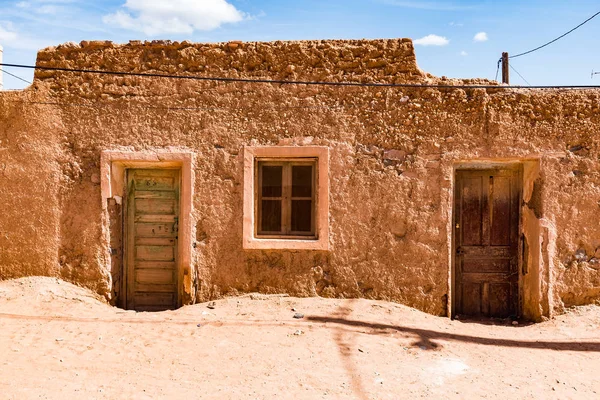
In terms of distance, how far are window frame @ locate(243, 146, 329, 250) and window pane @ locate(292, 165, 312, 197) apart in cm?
7

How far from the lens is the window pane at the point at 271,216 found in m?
5.69

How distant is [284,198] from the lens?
5672 millimetres

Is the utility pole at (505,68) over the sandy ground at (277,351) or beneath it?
over

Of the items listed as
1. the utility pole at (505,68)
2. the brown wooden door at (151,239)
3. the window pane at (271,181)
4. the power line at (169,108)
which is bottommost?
the brown wooden door at (151,239)

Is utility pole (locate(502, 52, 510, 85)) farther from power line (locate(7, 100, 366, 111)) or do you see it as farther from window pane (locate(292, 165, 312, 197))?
window pane (locate(292, 165, 312, 197))

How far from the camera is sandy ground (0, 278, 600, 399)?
11.6ft

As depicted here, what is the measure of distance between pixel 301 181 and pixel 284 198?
29 cm

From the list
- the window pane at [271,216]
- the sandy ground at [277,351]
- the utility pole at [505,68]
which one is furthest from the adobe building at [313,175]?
the utility pole at [505,68]

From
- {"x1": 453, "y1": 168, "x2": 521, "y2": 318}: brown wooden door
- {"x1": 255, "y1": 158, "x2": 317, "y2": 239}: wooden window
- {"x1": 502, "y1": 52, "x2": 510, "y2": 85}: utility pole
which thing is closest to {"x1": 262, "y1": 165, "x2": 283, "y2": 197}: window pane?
{"x1": 255, "y1": 158, "x2": 317, "y2": 239}: wooden window

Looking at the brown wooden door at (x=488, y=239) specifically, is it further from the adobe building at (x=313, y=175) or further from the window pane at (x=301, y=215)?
the window pane at (x=301, y=215)

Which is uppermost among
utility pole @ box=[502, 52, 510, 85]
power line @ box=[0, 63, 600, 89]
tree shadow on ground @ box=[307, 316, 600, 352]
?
utility pole @ box=[502, 52, 510, 85]

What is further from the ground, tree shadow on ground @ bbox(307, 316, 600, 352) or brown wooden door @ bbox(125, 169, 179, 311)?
brown wooden door @ bbox(125, 169, 179, 311)

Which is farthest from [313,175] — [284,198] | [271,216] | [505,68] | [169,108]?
[505,68]

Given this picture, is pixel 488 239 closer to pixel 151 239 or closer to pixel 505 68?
pixel 151 239
